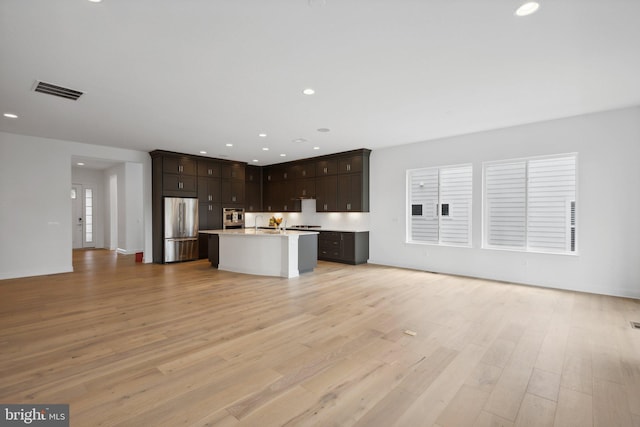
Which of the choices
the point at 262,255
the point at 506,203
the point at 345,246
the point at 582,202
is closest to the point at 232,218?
the point at 262,255

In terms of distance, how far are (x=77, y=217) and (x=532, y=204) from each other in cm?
1357

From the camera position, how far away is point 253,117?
201 inches

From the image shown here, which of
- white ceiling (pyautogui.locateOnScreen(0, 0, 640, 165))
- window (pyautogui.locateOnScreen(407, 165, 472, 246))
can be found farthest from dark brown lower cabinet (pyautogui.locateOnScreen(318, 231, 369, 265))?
white ceiling (pyautogui.locateOnScreen(0, 0, 640, 165))

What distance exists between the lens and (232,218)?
31.0 feet

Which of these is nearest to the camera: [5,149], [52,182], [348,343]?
[348,343]

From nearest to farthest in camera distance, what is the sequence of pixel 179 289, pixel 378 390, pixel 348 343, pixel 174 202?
pixel 378 390 → pixel 348 343 → pixel 179 289 → pixel 174 202

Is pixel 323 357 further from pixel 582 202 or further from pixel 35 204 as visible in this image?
pixel 35 204

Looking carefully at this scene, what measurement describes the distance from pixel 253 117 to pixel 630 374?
17.6 ft

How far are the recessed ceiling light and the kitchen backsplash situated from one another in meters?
→ 5.81

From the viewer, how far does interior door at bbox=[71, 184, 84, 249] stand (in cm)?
1082


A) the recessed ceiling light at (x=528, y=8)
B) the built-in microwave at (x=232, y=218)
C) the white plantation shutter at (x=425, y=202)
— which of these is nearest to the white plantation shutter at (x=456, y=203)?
the white plantation shutter at (x=425, y=202)

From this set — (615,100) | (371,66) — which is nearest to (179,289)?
(371,66)

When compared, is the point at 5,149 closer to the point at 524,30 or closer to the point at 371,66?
the point at 371,66

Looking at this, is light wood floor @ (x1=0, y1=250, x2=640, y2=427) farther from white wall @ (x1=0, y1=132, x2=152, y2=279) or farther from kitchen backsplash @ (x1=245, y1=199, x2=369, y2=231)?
kitchen backsplash @ (x1=245, y1=199, x2=369, y2=231)
